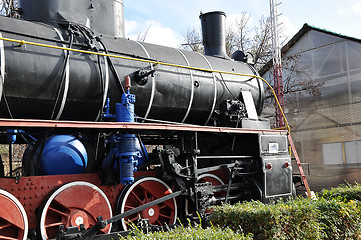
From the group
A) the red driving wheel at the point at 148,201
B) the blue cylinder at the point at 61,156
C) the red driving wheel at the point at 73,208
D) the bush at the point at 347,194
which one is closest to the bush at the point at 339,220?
the bush at the point at 347,194

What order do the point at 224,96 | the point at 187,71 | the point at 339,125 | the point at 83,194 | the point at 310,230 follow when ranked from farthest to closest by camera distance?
the point at 339,125 < the point at 224,96 < the point at 187,71 < the point at 83,194 < the point at 310,230

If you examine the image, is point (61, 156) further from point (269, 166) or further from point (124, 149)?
point (269, 166)

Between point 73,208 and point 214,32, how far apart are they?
16.2ft

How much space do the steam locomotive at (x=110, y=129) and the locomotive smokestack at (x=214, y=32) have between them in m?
0.82

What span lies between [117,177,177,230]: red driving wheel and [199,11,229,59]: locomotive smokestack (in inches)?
137

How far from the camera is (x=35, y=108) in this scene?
4648 millimetres

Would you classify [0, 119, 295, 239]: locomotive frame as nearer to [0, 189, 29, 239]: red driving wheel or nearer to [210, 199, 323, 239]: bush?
[0, 189, 29, 239]: red driving wheel

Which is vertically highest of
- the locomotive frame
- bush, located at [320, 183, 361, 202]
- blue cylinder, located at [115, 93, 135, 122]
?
blue cylinder, located at [115, 93, 135, 122]

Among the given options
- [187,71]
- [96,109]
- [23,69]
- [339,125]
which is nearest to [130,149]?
[96,109]

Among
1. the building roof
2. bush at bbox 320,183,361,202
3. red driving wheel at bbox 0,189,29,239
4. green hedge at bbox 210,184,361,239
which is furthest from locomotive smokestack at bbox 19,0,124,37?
the building roof

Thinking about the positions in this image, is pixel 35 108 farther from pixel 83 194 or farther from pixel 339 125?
pixel 339 125

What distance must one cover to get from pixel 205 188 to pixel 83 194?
186cm

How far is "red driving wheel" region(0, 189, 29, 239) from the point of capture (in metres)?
4.02

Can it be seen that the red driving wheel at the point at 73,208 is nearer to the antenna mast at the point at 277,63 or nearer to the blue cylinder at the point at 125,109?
the blue cylinder at the point at 125,109
